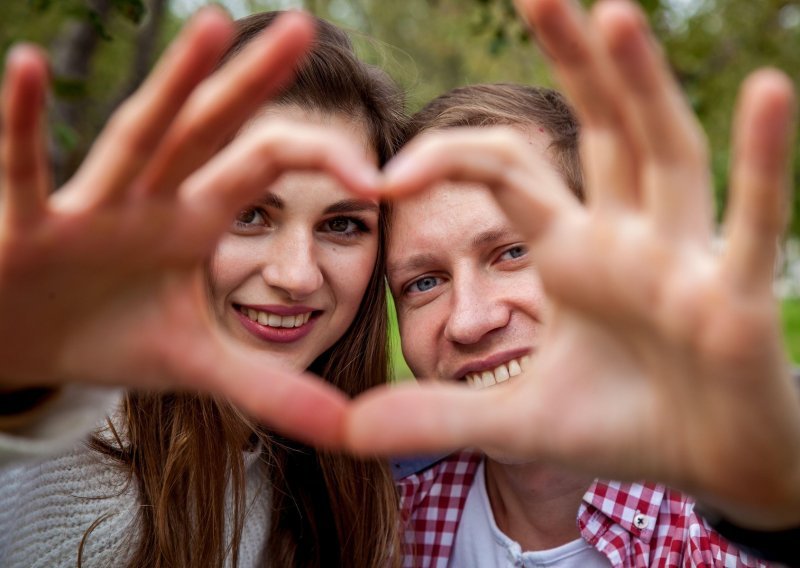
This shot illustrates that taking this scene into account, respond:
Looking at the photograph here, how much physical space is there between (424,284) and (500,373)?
0.33m

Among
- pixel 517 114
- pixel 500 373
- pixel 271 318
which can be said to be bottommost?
pixel 500 373

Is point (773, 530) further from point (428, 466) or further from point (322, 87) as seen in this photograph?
point (322, 87)

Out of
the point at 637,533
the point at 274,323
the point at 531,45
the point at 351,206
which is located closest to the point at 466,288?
the point at 351,206

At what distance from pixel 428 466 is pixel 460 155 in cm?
166

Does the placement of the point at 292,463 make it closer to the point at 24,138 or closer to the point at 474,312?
the point at 474,312

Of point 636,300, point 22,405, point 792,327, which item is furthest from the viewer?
point 792,327

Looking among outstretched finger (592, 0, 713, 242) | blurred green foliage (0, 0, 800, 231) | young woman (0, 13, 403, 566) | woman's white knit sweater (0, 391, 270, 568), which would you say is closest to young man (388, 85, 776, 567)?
young woman (0, 13, 403, 566)

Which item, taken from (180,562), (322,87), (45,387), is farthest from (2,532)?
(322,87)

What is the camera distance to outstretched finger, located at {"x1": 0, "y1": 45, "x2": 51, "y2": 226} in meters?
0.89

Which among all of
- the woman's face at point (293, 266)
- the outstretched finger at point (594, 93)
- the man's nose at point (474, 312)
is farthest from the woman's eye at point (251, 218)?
the outstretched finger at point (594, 93)

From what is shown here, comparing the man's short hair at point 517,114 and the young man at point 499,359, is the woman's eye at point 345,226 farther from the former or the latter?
the man's short hair at point 517,114

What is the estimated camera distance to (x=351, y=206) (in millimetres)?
2154

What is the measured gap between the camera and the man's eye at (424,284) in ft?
7.23

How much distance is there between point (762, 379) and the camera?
3.22ft
